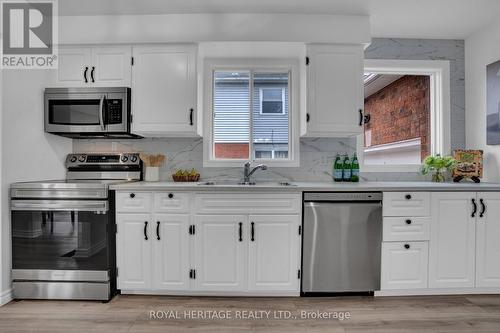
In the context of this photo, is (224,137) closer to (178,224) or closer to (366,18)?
(178,224)

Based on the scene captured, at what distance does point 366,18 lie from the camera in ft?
9.05

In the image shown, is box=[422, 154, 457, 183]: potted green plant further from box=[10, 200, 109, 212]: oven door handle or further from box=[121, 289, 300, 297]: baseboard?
box=[10, 200, 109, 212]: oven door handle

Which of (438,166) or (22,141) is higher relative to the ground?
(22,141)

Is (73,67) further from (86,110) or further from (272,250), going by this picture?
(272,250)

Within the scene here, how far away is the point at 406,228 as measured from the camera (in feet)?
8.27

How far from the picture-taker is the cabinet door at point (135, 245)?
2498mm

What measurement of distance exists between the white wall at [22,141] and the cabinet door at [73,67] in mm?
135

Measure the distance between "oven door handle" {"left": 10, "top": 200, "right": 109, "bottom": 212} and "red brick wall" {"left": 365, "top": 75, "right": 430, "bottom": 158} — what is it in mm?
2963

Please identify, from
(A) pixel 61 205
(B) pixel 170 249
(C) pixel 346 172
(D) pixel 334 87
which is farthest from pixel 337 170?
(A) pixel 61 205

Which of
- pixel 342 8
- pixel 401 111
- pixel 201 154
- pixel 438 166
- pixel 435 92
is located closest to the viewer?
pixel 342 8

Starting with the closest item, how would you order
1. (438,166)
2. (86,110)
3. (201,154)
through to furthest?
(86,110) < (438,166) < (201,154)

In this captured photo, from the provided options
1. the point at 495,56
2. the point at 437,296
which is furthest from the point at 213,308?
the point at 495,56

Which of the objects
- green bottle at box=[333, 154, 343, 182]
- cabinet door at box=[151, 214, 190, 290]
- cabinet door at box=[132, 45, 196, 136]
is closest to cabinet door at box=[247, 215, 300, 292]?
cabinet door at box=[151, 214, 190, 290]

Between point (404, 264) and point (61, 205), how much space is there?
2938 millimetres
